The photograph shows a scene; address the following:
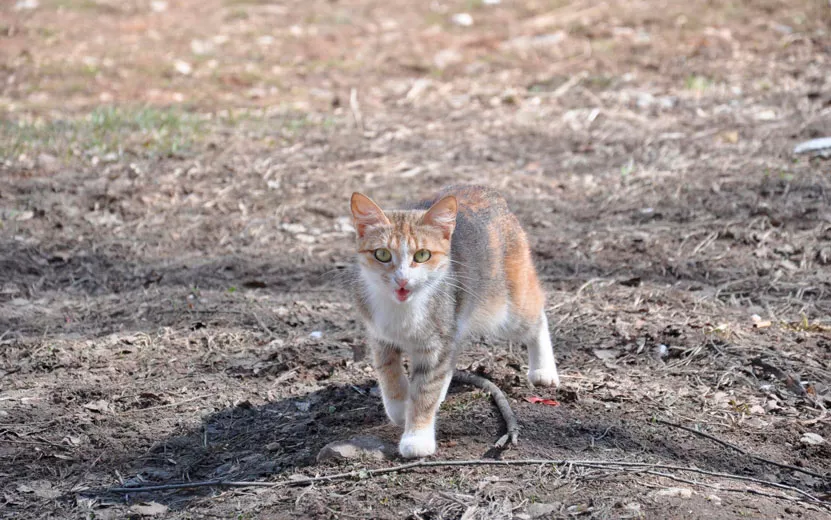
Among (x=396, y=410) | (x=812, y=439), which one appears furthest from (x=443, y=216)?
(x=812, y=439)

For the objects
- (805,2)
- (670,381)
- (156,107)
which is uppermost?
(805,2)

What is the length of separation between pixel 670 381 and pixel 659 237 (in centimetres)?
196

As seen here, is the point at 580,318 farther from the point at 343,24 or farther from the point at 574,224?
the point at 343,24

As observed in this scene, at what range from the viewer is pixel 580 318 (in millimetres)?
5156

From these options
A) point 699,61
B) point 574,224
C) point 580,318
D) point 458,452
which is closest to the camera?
point 458,452

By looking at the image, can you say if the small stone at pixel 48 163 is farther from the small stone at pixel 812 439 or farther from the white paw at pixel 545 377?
the small stone at pixel 812 439

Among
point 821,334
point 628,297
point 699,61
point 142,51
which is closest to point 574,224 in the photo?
point 628,297

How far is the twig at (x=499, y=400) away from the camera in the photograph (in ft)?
12.3

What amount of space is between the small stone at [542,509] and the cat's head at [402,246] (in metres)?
0.98

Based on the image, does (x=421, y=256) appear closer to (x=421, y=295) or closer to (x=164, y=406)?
(x=421, y=295)

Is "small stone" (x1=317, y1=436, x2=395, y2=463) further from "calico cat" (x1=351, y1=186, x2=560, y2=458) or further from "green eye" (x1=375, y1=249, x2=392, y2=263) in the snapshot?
"green eye" (x1=375, y1=249, x2=392, y2=263)

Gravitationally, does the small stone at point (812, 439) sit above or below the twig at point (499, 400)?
below

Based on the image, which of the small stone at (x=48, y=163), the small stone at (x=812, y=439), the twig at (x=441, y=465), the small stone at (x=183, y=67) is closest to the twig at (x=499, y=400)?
the twig at (x=441, y=465)

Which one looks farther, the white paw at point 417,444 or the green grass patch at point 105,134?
the green grass patch at point 105,134
